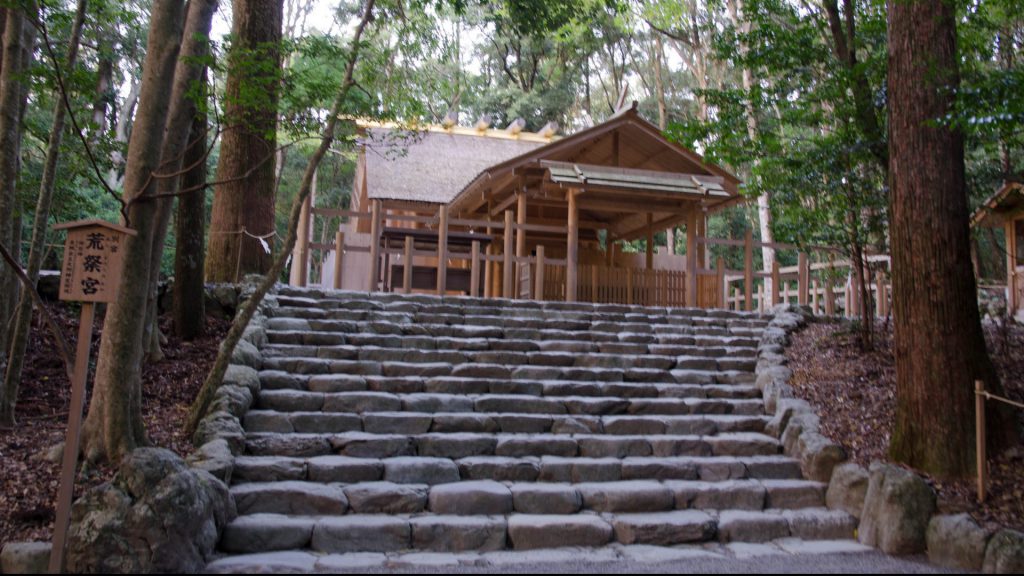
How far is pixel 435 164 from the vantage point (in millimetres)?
19109

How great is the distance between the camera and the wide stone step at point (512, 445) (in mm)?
5875

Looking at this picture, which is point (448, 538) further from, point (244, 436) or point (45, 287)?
point (45, 287)

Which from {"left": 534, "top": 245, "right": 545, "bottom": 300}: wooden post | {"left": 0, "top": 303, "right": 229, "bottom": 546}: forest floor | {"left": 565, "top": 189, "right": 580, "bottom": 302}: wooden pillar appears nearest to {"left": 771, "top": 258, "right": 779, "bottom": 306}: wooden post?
{"left": 565, "top": 189, "right": 580, "bottom": 302}: wooden pillar

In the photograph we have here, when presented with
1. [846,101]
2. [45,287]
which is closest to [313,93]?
[45,287]

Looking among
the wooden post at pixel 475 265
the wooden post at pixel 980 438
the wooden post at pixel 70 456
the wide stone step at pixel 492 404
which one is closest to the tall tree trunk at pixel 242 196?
the wooden post at pixel 475 265

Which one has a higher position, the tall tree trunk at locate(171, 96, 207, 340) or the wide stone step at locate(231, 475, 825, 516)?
the tall tree trunk at locate(171, 96, 207, 340)

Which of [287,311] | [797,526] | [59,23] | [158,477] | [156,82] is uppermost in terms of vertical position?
[59,23]

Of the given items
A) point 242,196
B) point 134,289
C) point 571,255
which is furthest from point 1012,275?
point 134,289

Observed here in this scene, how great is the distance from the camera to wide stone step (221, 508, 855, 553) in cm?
Answer: 473

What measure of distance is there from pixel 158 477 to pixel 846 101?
8.08m

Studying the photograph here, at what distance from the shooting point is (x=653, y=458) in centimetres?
639

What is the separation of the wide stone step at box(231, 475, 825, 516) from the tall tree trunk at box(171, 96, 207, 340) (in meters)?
4.01

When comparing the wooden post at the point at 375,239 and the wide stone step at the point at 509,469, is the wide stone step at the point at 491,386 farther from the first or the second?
the wooden post at the point at 375,239

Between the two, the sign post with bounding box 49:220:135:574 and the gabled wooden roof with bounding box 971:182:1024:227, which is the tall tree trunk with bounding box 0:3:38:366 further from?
the gabled wooden roof with bounding box 971:182:1024:227
